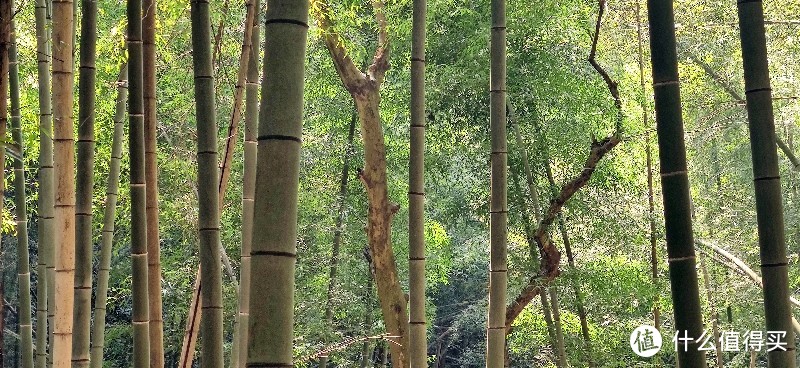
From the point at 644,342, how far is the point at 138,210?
4733mm

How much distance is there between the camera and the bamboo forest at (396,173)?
78.3 inches

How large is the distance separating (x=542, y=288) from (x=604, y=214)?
0.70m

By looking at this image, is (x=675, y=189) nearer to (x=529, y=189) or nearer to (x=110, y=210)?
(x=110, y=210)

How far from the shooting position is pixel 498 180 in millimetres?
3113

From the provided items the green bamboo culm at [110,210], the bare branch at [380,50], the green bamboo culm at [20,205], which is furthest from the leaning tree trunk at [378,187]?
the green bamboo culm at [110,210]

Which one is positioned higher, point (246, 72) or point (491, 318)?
point (246, 72)

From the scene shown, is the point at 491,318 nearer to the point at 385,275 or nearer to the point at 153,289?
the point at 153,289

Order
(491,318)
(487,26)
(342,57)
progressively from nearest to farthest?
(491,318), (487,26), (342,57)

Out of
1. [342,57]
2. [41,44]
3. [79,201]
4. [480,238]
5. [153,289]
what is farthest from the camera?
[480,238]

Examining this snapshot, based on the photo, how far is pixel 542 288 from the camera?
6145 millimetres

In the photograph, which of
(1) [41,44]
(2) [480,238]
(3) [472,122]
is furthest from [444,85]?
(2) [480,238]

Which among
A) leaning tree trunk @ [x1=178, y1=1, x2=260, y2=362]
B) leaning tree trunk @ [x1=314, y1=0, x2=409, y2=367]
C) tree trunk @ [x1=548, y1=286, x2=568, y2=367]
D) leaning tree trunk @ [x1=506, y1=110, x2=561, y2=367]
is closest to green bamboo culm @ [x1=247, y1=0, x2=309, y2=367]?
leaning tree trunk @ [x1=178, y1=1, x2=260, y2=362]

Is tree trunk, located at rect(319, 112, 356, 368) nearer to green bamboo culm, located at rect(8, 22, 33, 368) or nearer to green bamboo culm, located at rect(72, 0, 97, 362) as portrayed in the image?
green bamboo culm, located at rect(8, 22, 33, 368)

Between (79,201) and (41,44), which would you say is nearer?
(79,201)
